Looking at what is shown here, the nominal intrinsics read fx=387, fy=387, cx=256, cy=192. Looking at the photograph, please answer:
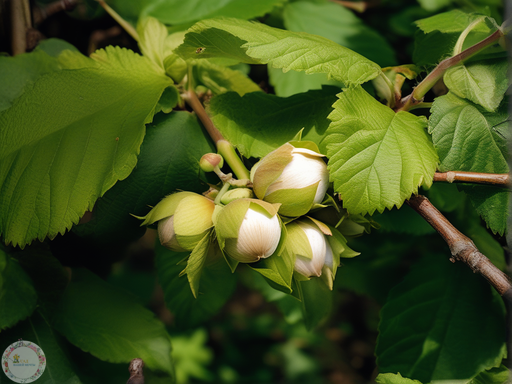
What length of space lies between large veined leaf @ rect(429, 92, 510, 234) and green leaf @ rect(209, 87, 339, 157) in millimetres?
115

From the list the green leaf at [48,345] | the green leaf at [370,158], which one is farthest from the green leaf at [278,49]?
the green leaf at [48,345]

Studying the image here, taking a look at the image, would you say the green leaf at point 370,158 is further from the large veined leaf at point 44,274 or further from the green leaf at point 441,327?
the large veined leaf at point 44,274

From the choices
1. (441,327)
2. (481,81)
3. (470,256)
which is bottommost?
(441,327)

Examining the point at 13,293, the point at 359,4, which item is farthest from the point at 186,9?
the point at 13,293

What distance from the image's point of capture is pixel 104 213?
1.44 ft

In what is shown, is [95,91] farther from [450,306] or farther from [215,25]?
[450,306]

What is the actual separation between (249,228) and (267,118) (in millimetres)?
162

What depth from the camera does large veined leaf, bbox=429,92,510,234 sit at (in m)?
0.38

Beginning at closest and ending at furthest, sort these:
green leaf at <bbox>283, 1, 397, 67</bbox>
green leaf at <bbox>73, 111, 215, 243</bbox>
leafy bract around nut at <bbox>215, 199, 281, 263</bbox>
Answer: leafy bract around nut at <bbox>215, 199, 281, 263</bbox>, green leaf at <bbox>73, 111, 215, 243</bbox>, green leaf at <bbox>283, 1, 397, 67</bbox>

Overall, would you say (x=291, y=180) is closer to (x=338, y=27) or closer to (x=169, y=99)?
(x=169, y=99)

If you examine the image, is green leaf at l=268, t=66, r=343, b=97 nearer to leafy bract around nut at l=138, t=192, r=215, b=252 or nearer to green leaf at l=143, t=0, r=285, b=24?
green leaf at l=143, t=0, r=285, b=24

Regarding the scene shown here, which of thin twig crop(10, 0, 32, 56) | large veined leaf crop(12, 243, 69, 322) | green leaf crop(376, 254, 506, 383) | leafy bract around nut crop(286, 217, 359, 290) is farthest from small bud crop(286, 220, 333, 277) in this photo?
thin twig crop(10, 0, 32, 56)

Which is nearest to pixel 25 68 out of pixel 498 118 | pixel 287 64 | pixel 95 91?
pixel 95 91

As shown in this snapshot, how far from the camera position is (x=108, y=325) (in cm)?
50
